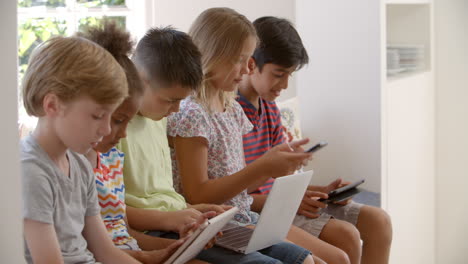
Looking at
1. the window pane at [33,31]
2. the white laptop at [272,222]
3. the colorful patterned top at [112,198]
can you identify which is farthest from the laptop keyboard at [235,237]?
the window pane at [33,31]


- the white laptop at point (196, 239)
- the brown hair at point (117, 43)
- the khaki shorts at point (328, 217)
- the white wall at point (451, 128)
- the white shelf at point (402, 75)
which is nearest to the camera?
the white laptop at point (196, 239)

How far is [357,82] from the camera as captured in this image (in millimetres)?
2795

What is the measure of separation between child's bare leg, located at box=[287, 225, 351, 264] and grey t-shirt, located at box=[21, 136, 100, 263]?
0.71m

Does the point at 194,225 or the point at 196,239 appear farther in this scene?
the point at 194,225

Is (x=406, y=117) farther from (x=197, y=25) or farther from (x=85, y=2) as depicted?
(x=85, y=2)

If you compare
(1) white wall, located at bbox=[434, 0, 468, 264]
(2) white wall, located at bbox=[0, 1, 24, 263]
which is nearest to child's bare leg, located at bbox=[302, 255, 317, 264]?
(2) white wall, located at bbox=[0, 1, 24, 263]

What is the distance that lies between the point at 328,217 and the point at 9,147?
125 centimetres

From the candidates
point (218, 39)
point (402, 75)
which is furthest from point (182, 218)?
point (402, 75)

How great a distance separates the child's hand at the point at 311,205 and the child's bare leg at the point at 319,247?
0.11 metres

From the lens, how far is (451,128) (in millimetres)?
3223

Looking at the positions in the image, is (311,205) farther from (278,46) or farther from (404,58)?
(404,58)

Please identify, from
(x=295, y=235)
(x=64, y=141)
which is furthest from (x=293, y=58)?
(x=64, y=141)

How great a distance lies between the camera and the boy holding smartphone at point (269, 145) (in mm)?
1984

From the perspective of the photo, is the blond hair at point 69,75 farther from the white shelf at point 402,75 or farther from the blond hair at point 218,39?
the white shelf at point 402,75
